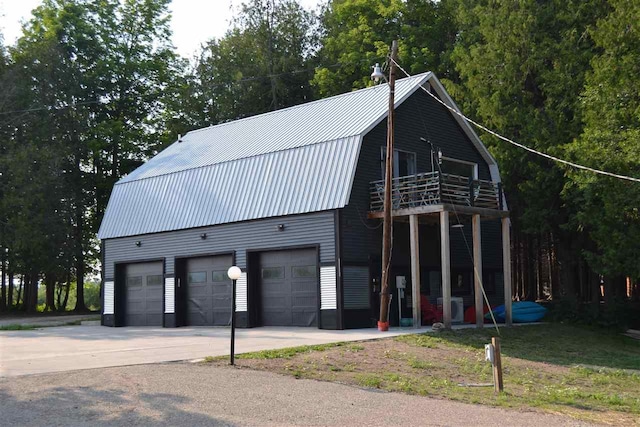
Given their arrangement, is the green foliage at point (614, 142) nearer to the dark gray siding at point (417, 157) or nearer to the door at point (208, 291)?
the dark gray siding at point (417, 157)

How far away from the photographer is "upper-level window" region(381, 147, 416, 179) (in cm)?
2395

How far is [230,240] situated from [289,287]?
2789 mm

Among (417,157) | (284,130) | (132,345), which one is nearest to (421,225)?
(417,157)

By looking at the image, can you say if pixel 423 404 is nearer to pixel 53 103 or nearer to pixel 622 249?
pixel 622 249

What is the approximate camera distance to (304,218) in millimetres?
22406

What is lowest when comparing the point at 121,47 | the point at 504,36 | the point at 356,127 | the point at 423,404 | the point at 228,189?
the point at 423,404

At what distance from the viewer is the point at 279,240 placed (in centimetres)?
2308

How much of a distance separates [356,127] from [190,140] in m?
10.6

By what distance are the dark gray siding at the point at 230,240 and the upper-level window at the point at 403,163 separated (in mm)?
3441

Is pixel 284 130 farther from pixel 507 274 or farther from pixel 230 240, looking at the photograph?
pixel 507 274

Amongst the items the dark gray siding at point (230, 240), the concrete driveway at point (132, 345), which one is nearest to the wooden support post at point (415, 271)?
the concrete driveway at point (132, 345)

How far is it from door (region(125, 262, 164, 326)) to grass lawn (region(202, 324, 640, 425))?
12192mm

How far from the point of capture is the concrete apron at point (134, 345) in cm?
1435

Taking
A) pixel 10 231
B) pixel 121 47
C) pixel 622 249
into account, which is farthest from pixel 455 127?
pixel 121 47
